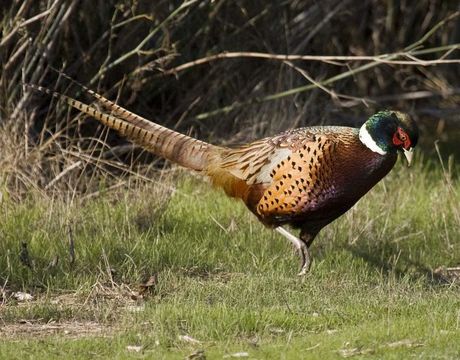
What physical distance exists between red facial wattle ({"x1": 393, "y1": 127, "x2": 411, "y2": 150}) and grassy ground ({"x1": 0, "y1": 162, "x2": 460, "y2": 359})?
0.88 meters

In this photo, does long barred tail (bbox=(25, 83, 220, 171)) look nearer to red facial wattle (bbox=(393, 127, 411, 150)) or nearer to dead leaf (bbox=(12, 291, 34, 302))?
red facial wattle (bbox=(393, 127, 411, 150))

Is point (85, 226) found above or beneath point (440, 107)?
beneath

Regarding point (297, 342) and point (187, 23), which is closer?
point (297, 342)

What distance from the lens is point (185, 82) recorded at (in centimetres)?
1147

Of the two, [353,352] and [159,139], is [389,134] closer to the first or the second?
[159,139]

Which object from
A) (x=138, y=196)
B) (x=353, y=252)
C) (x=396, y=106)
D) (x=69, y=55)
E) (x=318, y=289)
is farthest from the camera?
(x=396, y=106)

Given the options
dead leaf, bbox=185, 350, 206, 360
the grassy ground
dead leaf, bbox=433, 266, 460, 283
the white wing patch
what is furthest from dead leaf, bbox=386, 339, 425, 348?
dead leaf, bbox=433, 266, 460, 283

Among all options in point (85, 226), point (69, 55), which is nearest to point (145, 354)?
point (85, 226)

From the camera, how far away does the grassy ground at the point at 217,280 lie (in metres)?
6.02

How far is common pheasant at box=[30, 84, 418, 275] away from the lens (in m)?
7.50

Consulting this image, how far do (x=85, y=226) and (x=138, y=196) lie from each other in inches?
32.7

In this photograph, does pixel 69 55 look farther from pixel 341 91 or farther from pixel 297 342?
pixel 297 342

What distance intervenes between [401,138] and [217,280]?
1486 millimetres

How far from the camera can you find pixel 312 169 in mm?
7535
